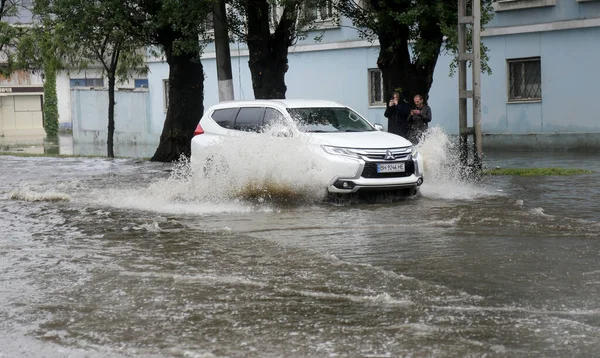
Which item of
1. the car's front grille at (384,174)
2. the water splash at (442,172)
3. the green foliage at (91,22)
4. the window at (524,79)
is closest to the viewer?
the car's front grille at (384,174)

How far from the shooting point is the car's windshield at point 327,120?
15.6 meters

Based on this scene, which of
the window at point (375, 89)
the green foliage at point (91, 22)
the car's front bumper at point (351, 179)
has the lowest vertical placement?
the car's front bumper at point (351, 179)

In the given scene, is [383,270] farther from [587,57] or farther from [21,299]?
[587,57]

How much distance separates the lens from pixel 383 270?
8.77 metres

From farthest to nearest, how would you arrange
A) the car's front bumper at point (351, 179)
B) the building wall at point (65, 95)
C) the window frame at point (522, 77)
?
the building wall at point (65, 95), the window frame at point (522, 77), the car's front bumper at point (351, 179)

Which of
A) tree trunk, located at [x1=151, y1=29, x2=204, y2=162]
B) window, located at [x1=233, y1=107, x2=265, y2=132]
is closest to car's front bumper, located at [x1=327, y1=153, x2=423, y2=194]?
window, located at [x1=233, y1=107, x2=265, y2=132]

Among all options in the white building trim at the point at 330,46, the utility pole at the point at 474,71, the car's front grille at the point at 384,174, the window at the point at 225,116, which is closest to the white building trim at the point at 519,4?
the white building trim at the point at 330,46

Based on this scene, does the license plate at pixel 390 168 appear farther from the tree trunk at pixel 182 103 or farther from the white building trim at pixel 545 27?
the white building trim at pixel 545 27

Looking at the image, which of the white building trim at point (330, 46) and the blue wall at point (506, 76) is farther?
the white building trim at point (330, 46)

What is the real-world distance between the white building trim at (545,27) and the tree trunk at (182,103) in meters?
8.67

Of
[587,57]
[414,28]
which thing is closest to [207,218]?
[414,28]

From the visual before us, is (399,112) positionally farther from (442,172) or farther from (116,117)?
(116,117)

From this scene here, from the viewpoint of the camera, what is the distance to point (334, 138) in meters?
14.9

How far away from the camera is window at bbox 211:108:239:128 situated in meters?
16.8
